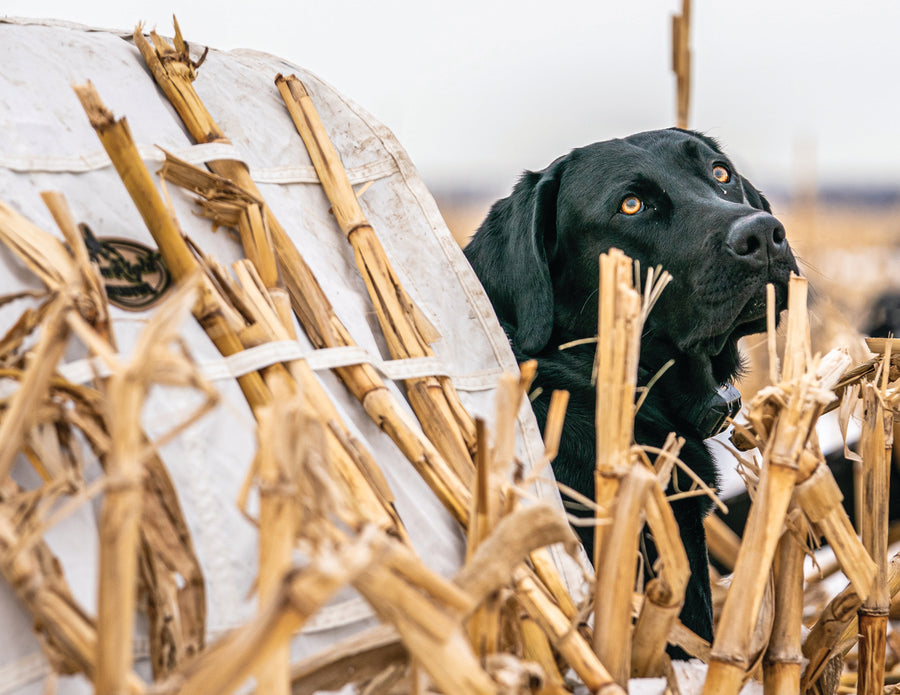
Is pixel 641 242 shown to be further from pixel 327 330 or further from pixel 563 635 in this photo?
pixel 563 635

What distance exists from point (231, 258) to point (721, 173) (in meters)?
1.22

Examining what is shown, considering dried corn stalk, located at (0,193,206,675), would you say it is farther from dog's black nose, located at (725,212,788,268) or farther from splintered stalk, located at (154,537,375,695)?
dog's black nose, located at (725,212,788,268)

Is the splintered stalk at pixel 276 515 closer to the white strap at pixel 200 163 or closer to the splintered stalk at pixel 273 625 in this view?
the splintered stalk at pixel 273 625

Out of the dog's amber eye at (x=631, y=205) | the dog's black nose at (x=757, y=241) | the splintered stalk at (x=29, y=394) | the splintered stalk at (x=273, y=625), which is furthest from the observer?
the dog's amber eye at (x=631, y=205)

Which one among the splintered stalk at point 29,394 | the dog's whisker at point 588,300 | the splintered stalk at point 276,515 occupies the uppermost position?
the splintered stalk at point 29,394

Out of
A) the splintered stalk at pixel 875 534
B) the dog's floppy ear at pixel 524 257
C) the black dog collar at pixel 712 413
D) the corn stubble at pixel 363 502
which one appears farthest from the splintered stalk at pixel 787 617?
the dog's floppy ear at pixel 524 257

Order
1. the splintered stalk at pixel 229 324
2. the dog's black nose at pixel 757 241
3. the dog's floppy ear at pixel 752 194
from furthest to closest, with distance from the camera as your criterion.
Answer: the dog's floppy ear at pixel 752 194 → the dog's black nose at pixel 757 241 → the splintered stalk at pixel 229 324

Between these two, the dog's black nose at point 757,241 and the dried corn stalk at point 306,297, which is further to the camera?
the dog's black nose at point 757,241

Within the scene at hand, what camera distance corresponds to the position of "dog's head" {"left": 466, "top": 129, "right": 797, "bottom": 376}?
1736 mm

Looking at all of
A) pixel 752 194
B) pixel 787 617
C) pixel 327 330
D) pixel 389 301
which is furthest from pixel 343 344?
pixel 752 194

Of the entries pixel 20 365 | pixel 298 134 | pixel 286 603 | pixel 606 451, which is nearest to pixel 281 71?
pixel 298 134

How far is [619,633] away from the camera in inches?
39.1

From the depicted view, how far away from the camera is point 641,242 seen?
1.90 metres

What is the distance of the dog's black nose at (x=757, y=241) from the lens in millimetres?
1707
